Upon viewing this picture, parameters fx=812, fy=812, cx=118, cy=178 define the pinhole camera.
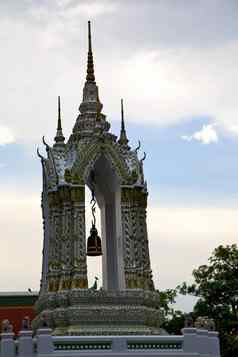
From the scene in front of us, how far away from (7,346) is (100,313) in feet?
9.37

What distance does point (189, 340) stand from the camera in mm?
15812

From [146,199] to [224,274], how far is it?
12972 mm

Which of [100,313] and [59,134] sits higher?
[59,134]

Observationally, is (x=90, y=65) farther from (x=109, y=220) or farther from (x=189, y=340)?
(x=189, y=340)

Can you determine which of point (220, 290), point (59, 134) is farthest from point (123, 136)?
point (220, 290)

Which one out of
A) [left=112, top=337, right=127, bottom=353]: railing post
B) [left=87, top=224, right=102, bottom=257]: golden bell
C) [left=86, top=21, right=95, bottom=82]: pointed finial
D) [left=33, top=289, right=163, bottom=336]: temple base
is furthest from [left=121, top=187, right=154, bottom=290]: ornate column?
[left=86, top=21, right=95, bottom=82]: pointed finial

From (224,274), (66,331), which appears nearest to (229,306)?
(224,274)

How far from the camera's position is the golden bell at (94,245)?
19.6m

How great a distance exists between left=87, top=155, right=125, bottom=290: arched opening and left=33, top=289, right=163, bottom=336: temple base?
0.91m

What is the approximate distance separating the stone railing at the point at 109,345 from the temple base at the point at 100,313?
1574 millimetres

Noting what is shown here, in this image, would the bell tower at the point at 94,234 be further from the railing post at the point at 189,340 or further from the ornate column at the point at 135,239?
the railing post at the point at 189,340

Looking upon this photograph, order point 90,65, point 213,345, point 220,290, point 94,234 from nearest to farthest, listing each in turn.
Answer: point 213,345 < point 94,234 < point 90,65 < point 220,290

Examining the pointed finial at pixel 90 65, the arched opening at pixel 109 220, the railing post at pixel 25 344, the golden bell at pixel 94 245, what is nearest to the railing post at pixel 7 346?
the railing post at pixel 25 344

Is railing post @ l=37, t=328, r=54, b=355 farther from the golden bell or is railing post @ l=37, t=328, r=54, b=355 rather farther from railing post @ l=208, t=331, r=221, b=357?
the golden bell
